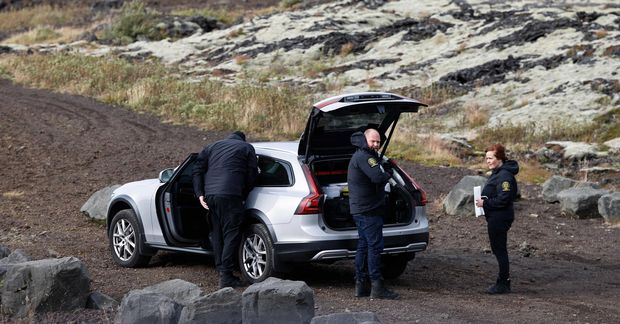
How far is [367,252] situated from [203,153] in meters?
→ 2.02

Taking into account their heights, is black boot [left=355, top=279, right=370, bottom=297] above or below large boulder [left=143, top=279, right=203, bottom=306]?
below

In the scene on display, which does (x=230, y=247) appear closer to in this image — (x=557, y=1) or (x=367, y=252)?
(x=367, y=252)

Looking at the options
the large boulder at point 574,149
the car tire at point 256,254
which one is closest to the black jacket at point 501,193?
the car tire at point 256,254

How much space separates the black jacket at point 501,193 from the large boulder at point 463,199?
206 inches

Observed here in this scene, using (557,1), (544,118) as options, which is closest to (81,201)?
(544,118)

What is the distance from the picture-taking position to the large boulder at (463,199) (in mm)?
16453

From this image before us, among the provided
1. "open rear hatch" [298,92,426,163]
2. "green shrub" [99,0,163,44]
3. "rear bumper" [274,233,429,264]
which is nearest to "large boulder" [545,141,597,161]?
A: "open rear hatch" [298,92,426,163]

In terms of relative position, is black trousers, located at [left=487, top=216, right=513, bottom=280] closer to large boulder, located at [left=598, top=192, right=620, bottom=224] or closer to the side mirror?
the side mirror

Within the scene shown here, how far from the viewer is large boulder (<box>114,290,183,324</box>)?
830 cm

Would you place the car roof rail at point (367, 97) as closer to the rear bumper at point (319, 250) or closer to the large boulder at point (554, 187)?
the rear bumper at point (319, 250)

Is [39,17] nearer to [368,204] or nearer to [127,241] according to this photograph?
[127,241]

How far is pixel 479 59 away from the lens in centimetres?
3222

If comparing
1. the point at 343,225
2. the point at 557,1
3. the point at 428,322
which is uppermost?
the point at 557,1

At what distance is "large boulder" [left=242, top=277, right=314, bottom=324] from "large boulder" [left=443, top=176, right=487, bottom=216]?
826 centimetres
